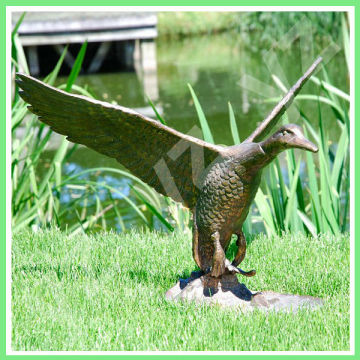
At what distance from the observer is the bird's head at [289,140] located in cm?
235

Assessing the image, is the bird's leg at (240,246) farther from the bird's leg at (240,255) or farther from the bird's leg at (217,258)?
the bird's leg at (217,258)

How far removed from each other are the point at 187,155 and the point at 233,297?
699 millimetres

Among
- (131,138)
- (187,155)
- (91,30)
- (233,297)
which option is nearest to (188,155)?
(187,155)

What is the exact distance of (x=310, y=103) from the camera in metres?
7.85

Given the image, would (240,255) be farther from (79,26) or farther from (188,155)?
(79,26)

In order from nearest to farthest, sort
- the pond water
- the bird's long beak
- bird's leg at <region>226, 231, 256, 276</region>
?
the bird's long beak
bird's leg at <region>226, 231, 256, 276</region>
the pond water

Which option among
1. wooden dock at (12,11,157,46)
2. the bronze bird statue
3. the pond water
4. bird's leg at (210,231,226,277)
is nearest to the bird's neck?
the bronze bird statue

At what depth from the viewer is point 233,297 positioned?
2775 millimetres

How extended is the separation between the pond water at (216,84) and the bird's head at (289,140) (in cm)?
208

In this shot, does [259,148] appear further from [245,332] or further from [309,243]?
[309,243]

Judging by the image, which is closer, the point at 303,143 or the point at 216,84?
the point at 303,143

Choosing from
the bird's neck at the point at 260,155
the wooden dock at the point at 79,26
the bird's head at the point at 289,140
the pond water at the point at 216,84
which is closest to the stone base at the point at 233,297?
the bird's neck at the point at 260,155

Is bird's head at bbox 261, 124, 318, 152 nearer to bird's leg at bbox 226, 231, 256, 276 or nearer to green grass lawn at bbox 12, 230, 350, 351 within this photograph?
bird's leg at bbox 226, 231, 256, 276

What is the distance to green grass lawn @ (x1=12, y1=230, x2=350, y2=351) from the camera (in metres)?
2.46
